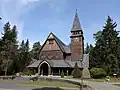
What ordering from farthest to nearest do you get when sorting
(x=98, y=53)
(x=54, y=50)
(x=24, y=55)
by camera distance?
(x=24, y=55) → (x=54, y=50) → (x=98, y=53)

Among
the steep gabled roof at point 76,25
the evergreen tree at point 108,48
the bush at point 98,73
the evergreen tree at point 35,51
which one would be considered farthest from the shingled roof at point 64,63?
the evergreen tree at point 35,51

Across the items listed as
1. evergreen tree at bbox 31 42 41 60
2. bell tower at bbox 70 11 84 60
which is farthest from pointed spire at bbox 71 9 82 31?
evergreen tree at bbox 31 42 41 60

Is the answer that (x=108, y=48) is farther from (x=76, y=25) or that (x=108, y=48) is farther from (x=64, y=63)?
(x=76, y=25)

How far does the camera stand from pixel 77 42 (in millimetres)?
64062

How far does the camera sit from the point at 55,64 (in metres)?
59.2

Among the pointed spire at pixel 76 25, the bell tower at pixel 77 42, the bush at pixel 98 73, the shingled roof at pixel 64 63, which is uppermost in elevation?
the pointed spire at pixel 76 25

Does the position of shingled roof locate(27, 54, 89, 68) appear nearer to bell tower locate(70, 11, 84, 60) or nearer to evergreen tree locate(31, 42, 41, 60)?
bell tower locate(70, 11, 84, 60)

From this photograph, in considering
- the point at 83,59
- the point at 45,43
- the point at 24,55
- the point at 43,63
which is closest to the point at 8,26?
the point at 24,55

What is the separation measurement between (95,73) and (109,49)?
8.53m

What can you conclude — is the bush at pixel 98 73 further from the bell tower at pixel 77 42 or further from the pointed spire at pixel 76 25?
the pointed spire at pixel 76 25

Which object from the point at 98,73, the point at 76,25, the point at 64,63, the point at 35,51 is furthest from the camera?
the point at 35,51

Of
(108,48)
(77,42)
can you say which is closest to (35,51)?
(77,42)

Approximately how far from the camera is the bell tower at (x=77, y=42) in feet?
207

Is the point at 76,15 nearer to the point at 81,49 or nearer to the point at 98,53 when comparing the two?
the point at 81,49
